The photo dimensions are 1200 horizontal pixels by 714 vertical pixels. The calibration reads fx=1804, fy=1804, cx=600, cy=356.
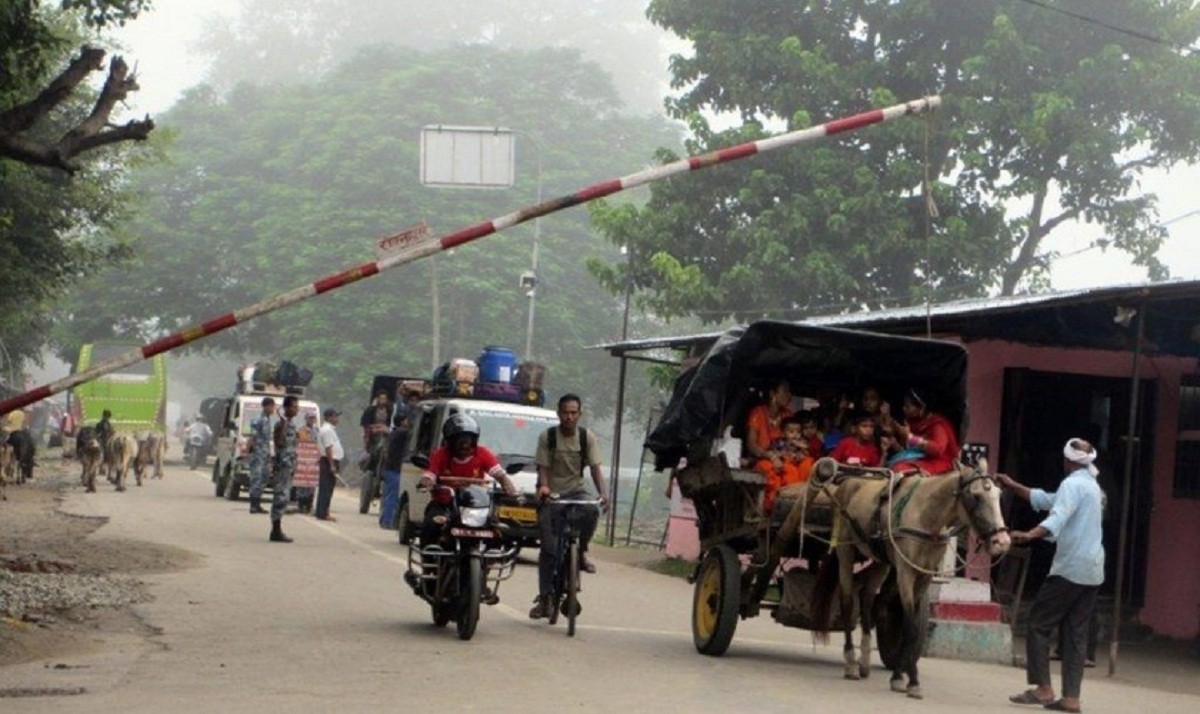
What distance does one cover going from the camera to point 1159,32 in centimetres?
3238

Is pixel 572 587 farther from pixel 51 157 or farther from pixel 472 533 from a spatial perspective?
pixel 51 157

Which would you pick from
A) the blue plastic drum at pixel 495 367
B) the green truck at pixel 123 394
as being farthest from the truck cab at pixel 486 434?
the green truck at pixel 123 394

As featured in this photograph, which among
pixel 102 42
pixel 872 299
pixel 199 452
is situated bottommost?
pixel 199 452

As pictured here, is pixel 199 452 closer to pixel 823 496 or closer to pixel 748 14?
pixel 748 14

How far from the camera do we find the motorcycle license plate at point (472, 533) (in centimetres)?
1406

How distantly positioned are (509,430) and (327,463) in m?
7.38

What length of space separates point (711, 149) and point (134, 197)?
1329cm

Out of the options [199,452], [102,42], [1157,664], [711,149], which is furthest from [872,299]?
[199,452]

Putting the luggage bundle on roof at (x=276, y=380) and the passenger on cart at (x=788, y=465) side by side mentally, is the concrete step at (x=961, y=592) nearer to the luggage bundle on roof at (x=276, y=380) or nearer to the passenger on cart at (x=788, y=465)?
the passenger on cart at (x=788, y=465)

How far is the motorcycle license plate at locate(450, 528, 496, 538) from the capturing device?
1406cm

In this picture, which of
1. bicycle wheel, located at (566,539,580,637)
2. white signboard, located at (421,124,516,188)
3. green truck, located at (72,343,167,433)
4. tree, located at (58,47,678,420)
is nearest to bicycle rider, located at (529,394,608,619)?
bicycle wheel, located at (566,539,580,637)

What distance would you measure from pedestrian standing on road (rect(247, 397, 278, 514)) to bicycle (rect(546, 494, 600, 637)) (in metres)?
11.8

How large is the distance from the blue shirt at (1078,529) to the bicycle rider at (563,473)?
4.23 m

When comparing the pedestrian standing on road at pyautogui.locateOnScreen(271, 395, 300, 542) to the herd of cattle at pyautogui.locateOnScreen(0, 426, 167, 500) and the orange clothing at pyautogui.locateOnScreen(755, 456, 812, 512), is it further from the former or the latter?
the herd of cattle at pyautogui.locateOnScreen(0, 426, 167, 500)
